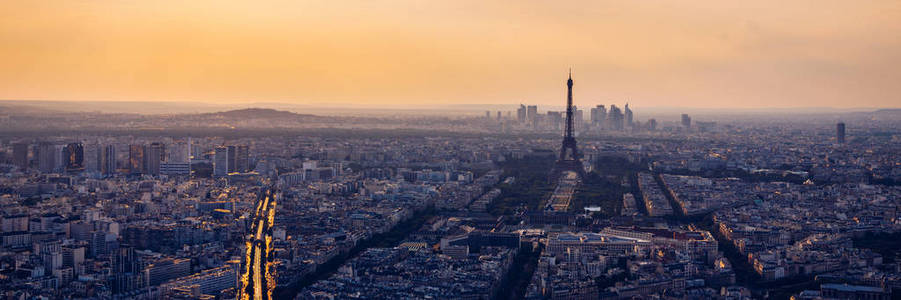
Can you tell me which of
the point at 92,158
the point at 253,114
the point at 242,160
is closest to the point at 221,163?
the point at 242,160

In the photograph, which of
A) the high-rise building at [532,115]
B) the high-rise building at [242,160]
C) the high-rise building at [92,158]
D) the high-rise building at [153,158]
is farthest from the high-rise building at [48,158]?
the high-rise building at [532,115]

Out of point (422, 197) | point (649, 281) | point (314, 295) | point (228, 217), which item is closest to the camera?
point (314, 295)

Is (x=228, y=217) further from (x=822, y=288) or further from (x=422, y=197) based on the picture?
(x=822, y=288)

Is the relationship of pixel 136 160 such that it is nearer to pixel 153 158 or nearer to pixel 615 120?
pixel 153 158

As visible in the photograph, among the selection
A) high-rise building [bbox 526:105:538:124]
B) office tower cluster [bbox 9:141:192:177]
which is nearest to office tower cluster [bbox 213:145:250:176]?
office tower cluster [bbox 9:141:192:177]

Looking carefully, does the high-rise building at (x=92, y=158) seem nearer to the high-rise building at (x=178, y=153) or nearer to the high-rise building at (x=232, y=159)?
the high-rise building at (x=178, y=153)

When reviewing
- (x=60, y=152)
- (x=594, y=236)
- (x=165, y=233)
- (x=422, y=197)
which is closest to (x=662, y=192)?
(x=422, y=197)
